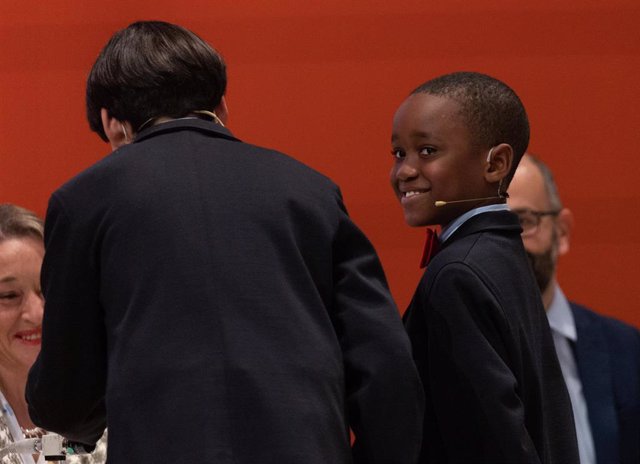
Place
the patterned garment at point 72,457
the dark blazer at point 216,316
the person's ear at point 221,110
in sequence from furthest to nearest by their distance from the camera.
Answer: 1. the patterned garment at point 72,457
2. the person's ear at point 221,110
3. the dark blazer at point 216,316

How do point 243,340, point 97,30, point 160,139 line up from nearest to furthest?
point 243,340
point 160,139
point 97,30

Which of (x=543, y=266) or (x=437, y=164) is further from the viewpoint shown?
(x=543, y=266)

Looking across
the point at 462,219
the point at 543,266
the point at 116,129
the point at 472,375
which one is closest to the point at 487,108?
the point at 462,219

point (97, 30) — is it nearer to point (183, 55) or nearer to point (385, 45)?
point (385, 45)

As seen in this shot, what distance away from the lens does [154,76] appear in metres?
1.92

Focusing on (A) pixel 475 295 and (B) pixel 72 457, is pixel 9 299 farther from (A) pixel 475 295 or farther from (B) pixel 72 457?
(A) pixel 475 295

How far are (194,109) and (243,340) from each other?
394 mm

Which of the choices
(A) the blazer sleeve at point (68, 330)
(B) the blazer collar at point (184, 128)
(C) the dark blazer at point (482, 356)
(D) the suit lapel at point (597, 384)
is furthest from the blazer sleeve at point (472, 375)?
(D) the suit lapel at point (597, 384)

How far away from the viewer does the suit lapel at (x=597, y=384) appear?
107 inches

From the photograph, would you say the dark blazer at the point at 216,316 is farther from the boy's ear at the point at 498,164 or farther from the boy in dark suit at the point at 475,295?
the boy's ear at the point at 498,164

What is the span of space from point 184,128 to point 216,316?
0.31 metres

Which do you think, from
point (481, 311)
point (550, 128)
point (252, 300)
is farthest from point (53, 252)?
point (550, 128)

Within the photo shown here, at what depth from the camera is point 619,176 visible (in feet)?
11.0

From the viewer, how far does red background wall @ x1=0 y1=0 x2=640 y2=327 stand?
10.8 feet
